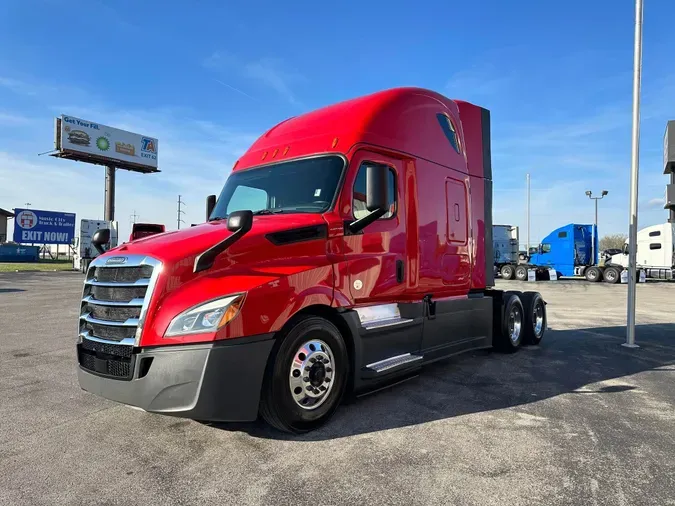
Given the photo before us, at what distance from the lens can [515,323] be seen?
758 cm

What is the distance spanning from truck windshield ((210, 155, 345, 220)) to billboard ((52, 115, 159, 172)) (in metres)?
53.0

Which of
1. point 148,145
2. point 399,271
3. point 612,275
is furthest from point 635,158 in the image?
point 148,145

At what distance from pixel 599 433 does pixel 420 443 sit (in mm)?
1543

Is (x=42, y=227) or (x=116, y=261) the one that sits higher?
(x=42, y=227)

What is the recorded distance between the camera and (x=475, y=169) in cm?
678

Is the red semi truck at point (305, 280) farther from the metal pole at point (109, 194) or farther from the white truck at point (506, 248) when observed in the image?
the metal pole at point (109, 194)

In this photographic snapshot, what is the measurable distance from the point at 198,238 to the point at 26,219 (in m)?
56.5

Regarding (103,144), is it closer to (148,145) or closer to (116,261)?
(148,145)

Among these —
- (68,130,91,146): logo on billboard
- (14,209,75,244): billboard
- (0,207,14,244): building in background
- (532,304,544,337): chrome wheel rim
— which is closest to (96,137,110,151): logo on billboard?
(68,130,91,146): logo on billboard

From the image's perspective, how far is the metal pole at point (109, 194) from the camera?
175ft

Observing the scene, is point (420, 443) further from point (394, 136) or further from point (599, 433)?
point (394, 136)

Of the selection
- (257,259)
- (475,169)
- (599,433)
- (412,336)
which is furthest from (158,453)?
(475,169)

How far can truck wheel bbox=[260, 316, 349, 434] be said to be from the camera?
11.9 feet

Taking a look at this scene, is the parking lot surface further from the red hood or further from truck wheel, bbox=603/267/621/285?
truck wheel, bbox=603/267/621/285
